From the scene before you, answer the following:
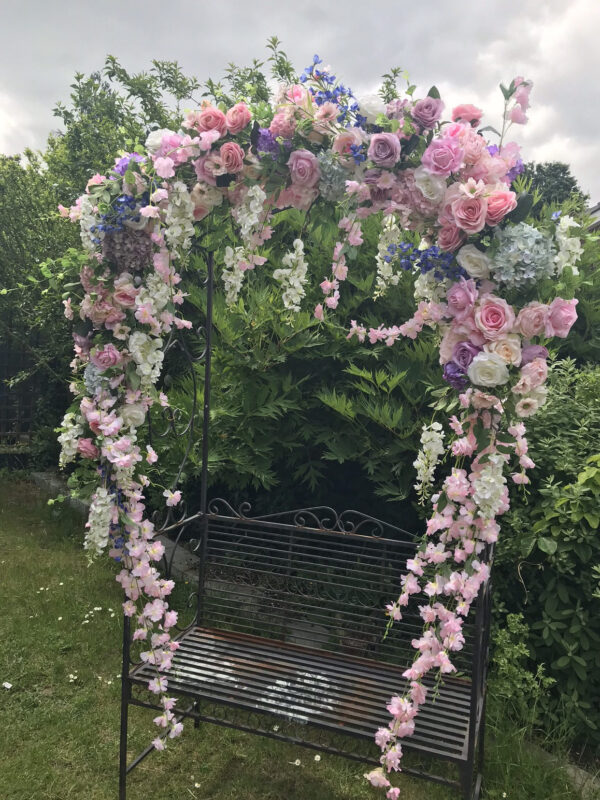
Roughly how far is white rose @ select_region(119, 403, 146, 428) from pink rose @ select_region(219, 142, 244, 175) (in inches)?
33.6

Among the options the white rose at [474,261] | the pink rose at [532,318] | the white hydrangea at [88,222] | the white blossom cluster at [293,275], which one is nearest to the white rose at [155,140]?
the white hydrangea at [88,222]

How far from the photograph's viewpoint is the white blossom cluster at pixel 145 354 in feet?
6.48

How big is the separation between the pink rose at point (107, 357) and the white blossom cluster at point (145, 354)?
0.17 ft

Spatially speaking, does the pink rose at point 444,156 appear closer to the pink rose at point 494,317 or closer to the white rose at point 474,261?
the white rose at point 474,261

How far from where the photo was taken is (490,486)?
5.44ft

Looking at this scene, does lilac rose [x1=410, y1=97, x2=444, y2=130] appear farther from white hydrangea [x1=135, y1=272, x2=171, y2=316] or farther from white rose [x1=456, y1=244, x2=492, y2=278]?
white hydrangea [x1=135, y1=272, x2=171, y2=316]

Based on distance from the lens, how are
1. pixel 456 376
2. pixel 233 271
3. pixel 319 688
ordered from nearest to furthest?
pixel 456 376 < pixel 233 271 < pixel 319 688

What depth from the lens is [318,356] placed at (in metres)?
3.61

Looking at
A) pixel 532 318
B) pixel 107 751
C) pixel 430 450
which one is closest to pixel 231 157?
pixel 532 318

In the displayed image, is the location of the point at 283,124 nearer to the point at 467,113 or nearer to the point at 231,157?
the point at 231,157

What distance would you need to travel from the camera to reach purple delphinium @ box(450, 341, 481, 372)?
1.66 m

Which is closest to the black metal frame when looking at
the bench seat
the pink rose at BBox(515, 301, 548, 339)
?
the bench seat

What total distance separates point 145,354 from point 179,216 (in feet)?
1.58

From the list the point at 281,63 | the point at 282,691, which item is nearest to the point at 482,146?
the point at 282,691
